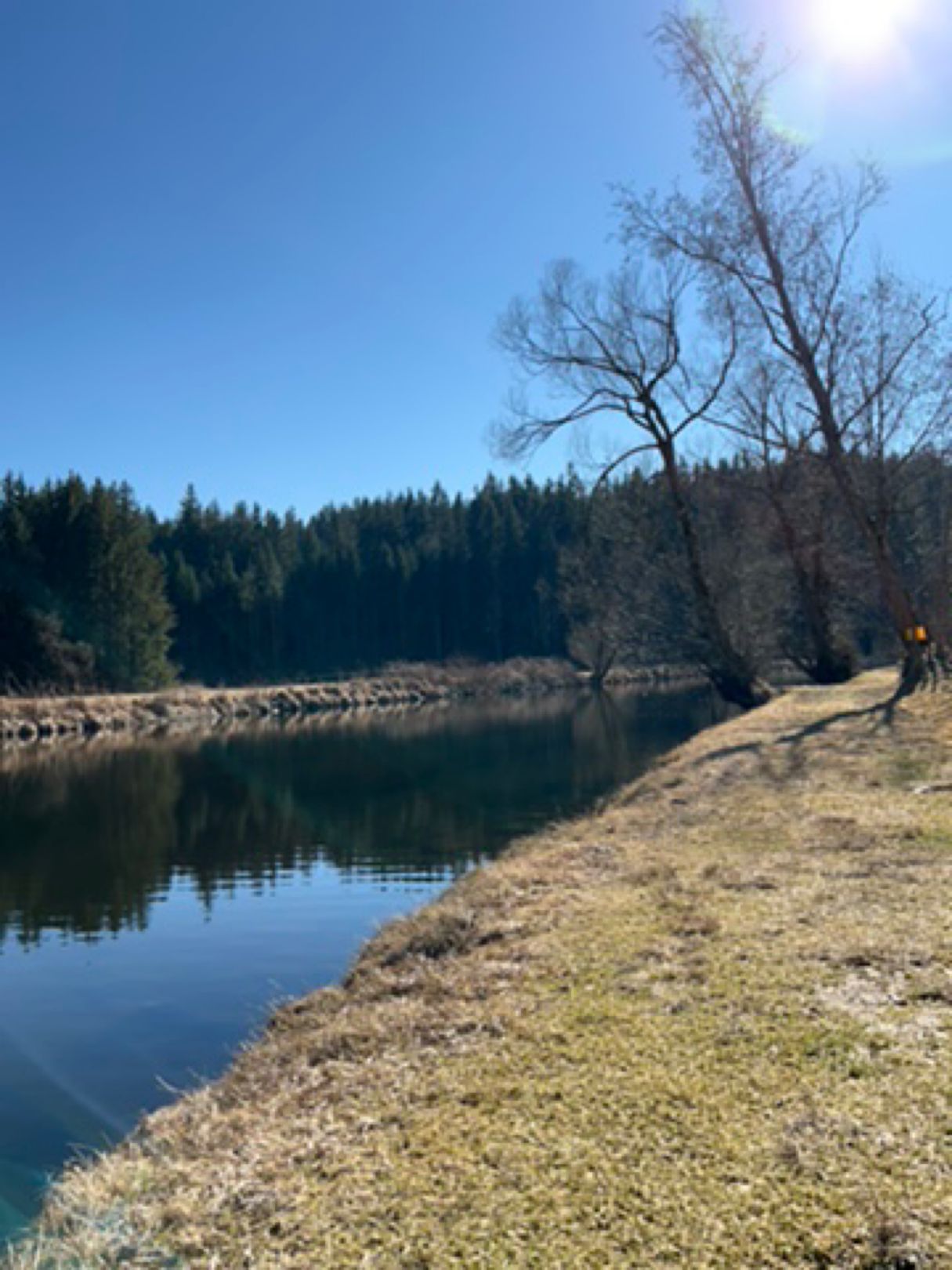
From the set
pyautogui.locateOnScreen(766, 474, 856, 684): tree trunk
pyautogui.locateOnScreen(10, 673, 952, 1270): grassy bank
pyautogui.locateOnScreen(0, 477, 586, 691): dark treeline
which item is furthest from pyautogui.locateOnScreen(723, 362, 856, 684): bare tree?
pyautogui.locateOnScreen(0, 477, 586, 691): dark treeline

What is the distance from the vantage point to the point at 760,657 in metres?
34.7

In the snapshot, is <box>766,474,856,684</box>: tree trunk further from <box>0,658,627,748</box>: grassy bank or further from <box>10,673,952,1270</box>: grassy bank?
<box>0,658,627,748</box>: grassy bank

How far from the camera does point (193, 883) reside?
1349 cm

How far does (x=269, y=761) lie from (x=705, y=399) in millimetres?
15296

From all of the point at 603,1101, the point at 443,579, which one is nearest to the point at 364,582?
the point at 443,579

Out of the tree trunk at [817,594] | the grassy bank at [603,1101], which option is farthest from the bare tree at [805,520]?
the grassy bank at [603,1101]

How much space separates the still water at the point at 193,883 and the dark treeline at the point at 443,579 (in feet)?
19.7

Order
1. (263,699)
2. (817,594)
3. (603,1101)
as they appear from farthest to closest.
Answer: (263,699) < (817,594) < (603,1101)

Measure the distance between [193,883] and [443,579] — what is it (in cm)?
7663

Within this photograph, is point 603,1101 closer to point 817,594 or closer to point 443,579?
point 817,594

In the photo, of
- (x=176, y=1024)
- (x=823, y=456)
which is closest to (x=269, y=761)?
(x=823, y=456)

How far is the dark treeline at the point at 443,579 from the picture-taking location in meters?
28.4

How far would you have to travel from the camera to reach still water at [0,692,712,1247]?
704cm

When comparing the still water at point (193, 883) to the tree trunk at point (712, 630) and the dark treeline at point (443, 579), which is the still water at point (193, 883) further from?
the dark treeline at point (443, 579)
